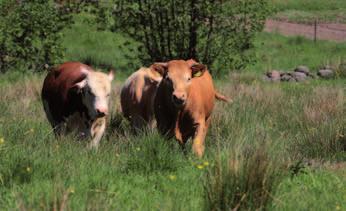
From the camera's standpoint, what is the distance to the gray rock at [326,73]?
2091cm

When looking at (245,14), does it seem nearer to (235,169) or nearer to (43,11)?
(43,11)

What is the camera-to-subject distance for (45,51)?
2045 cm

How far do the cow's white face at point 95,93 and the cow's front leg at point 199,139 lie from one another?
115 centimetres

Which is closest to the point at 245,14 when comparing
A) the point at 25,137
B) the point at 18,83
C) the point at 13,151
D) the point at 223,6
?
the point at 223,6

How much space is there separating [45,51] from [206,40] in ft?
14.3

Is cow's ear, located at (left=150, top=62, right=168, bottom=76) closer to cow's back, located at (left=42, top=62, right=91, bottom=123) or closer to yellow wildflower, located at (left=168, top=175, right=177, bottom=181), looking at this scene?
cow's back, located at (left=42, top=62, right=91, bottom=123)

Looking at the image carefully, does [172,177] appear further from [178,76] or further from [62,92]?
[62,92]

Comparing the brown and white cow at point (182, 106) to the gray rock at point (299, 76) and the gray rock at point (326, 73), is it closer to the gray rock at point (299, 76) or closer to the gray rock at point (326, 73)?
the gray rock at point (299, 76)

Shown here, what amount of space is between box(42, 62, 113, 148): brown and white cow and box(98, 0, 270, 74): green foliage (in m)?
9.51

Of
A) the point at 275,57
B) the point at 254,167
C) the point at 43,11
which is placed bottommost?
the point at 275,57

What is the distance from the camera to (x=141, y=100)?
11.0m

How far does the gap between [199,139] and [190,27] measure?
440 inches

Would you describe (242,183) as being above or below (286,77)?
above

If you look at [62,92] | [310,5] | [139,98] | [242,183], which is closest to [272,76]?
[139,98]
